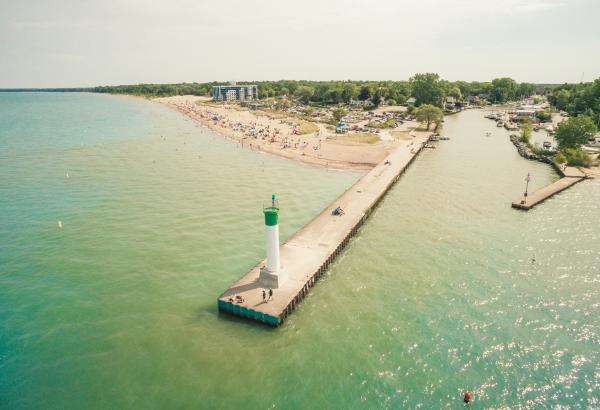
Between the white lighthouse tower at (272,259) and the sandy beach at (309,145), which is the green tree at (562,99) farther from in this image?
the white lighthouse tower at (272,259)

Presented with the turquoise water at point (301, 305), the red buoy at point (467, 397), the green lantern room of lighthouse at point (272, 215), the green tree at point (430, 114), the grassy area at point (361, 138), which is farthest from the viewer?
the green tree at point (430, 114)

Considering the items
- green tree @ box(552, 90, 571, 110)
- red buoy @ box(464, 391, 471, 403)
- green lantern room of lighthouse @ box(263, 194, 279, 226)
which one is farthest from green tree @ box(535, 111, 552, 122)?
red buoy @ box(464, 391, 471, 403)

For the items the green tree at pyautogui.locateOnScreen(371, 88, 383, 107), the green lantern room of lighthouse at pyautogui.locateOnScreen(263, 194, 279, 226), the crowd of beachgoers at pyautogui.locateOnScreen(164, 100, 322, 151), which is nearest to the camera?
the green lantern room of lighthouse at pyautogui.locateOnScreen(263, 194, 279, 226)

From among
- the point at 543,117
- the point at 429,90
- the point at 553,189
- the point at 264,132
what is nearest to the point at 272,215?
the point at 553,189

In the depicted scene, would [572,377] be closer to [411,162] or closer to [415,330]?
[415,330]

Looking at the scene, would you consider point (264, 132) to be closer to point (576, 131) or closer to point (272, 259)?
point (576, 131)

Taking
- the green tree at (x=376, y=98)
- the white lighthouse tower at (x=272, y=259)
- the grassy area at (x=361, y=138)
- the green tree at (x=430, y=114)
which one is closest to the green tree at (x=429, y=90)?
the green tree at (x=376, y=98)

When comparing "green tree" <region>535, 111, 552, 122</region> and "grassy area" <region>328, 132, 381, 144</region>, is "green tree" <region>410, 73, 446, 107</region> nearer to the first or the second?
"green tree" <region>535, 111, 552, 122</region>
